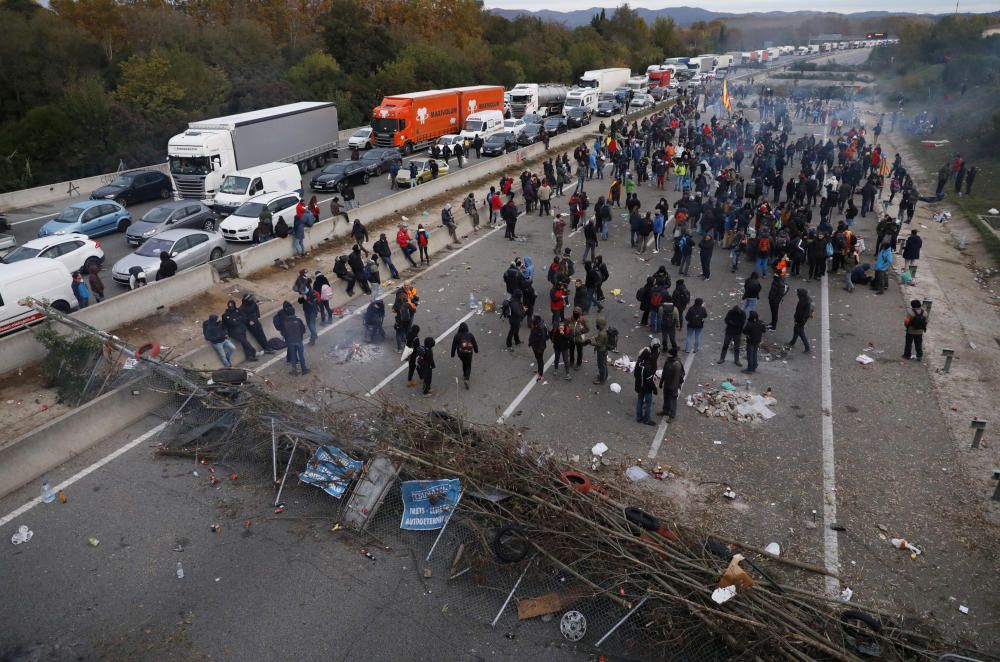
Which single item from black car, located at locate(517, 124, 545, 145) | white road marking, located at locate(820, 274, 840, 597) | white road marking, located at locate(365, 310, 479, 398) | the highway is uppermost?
black car, located at locate(517, 124, 545, 145)

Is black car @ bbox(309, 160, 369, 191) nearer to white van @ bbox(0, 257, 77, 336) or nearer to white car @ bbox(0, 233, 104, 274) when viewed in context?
white car @ bbox(0, 233, 104, 274)

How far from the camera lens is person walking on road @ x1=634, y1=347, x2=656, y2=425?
Result: 10.5 meters

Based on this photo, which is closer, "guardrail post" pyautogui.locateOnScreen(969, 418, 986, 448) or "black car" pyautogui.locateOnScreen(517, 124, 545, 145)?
"guardrail post" pyautogui.locateOnScreen(969, 418, 986, 448)

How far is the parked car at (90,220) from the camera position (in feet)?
63.6

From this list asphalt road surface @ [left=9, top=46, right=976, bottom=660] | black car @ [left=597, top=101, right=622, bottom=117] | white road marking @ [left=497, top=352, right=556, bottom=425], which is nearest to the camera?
asphalt road surface @ [left=9, top=46, right=976, bottom=660]

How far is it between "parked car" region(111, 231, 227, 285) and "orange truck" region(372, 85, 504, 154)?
54.9 feet

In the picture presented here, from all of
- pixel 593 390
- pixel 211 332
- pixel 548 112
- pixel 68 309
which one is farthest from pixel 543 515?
pixel 548 112

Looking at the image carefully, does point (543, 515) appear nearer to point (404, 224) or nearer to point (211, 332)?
point (211, 332)

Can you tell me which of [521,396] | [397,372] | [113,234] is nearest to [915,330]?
[521,396]

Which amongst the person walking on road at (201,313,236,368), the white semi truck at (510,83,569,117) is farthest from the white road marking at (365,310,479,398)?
the white semi truck at (510,83,569,117)

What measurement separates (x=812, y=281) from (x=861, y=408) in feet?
23.1

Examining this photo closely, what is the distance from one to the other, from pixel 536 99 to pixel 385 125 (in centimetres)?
1616

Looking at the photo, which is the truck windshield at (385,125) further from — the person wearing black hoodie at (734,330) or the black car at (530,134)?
the person wearing black hoodie at (734,330)

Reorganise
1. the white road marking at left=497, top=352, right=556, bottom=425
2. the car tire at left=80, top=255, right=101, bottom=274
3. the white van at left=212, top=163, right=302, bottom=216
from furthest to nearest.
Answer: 1. the white van at left=212, top=163, right=302, bottom=216
2. the car tire at left=80, top=255, right=101, bottom=274
3. the white road marking at left=497, top=352, right=556, bottom=425
